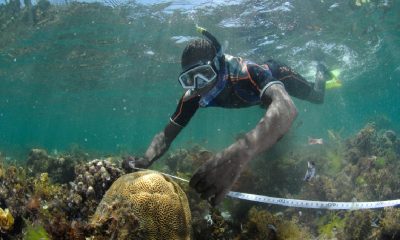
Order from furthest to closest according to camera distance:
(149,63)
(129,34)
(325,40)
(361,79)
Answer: (361,79) < (149,63) < (325,40) < (129,34)

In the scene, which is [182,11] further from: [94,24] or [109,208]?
[109,208]

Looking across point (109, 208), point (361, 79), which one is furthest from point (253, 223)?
point (361, 79)

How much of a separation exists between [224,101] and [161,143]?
148 cm

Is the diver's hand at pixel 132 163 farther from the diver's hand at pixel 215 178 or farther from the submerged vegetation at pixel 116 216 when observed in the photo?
the diver's hand at pixel 215 178

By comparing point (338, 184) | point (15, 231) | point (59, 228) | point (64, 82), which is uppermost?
point (59, 228)

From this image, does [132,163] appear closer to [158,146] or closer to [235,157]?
[158,146]

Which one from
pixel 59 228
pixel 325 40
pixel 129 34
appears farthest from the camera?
pixel 325 40

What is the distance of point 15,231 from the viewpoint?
4.85 m

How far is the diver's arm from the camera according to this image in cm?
601

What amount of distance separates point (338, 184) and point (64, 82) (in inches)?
1144

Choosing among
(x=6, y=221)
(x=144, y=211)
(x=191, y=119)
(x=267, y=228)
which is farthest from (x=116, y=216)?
(x=191, y=119)

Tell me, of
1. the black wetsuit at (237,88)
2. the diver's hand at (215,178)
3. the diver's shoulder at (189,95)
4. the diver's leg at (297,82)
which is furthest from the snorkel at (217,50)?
the diver's leg at (297,82)

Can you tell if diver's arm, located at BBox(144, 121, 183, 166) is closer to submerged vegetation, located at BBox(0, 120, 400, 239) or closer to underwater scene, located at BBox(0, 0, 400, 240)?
underwater scene, located at BBox(0, 0, 400, 240)

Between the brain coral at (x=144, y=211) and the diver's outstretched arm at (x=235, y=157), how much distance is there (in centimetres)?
88
